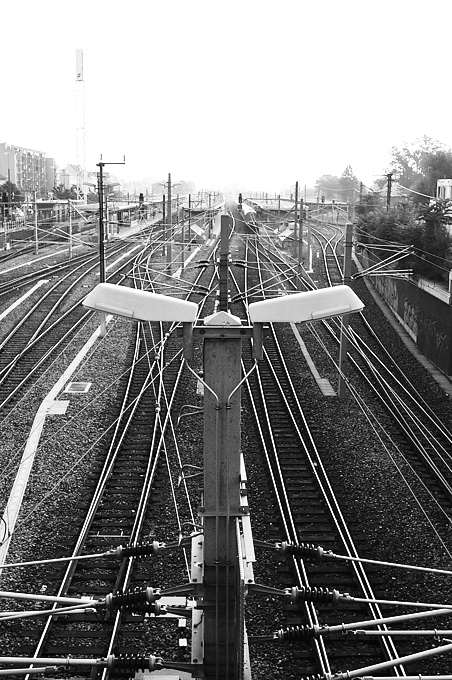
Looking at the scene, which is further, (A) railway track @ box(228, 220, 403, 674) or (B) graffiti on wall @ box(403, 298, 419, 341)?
(B) graffiti on wall @ box(403, 298, 419, 341)

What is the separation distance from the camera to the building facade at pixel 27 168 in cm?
8225

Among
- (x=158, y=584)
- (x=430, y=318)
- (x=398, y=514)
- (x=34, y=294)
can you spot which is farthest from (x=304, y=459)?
(x=34, y=294)

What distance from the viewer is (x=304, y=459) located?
11680 millimetres

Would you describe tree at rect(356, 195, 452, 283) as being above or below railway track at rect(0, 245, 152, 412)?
above

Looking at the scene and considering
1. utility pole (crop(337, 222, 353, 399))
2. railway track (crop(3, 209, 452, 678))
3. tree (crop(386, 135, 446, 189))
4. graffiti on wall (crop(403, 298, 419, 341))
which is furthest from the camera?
tree (crop(386, 135, 446, 189))

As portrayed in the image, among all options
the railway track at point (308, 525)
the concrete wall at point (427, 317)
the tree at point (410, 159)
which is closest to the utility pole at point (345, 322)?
the railway track at point (308, 525)

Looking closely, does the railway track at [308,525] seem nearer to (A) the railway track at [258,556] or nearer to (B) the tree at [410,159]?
(A) the railway track at [258,556]

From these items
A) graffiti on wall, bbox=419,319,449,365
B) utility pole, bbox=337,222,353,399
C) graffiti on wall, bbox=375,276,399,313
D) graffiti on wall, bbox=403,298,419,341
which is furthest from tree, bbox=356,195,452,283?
utility pole, bbox=337,222,353,399

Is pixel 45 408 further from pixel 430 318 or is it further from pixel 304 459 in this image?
pixel 430 318

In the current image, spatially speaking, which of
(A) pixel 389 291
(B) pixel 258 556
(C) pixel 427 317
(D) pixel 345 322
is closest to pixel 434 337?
(C) pixel 427 317

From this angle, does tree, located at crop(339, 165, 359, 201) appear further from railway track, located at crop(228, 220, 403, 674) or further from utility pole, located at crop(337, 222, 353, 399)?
railway track, located at crop(228, 220, 403, 674)

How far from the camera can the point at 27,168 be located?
92.0 m

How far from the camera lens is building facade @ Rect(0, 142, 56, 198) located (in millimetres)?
82250

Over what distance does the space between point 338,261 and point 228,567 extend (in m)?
27.2
